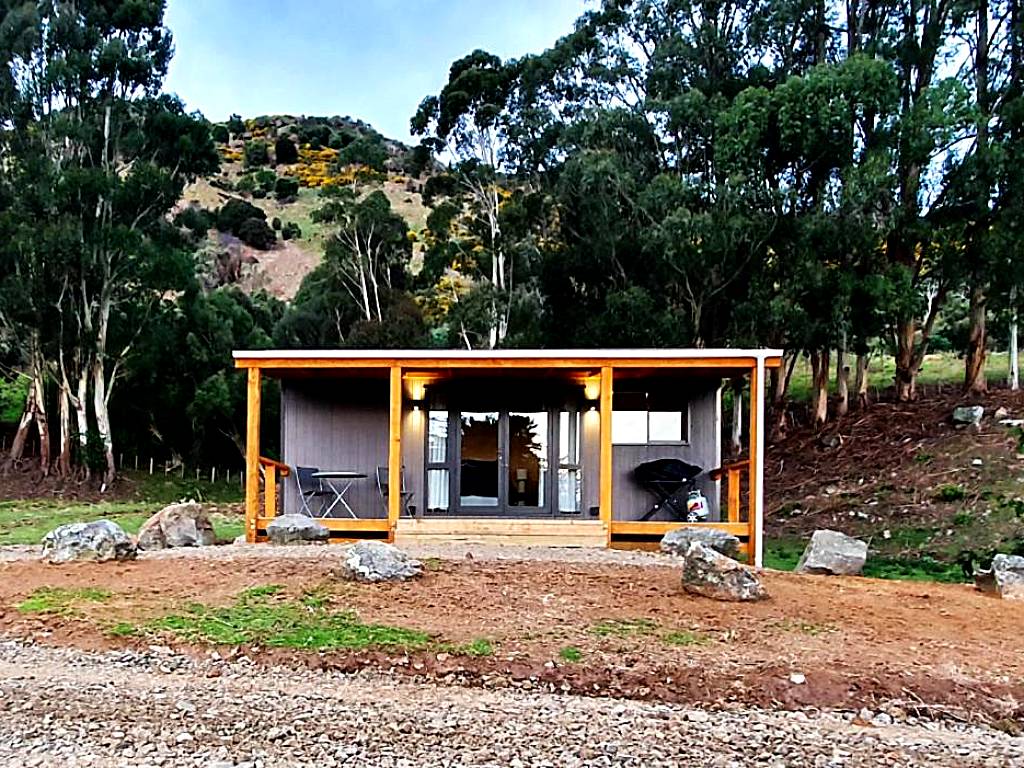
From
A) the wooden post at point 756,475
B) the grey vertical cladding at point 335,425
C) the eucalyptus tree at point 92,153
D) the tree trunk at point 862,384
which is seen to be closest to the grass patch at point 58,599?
the grey vertical cladding at point 335,425

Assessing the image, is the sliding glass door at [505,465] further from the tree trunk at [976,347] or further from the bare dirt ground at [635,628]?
the tree trunk at [976,347]

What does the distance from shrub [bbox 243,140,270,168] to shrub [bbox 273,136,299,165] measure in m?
0.72

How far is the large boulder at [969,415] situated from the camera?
14332mm

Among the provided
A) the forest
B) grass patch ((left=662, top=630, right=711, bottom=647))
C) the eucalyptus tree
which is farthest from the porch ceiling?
the eucalyptus tree

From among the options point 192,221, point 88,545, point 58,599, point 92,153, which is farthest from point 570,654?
point 192,221

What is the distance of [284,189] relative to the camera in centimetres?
4906

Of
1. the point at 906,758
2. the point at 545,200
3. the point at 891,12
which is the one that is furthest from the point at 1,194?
the point at 906,758

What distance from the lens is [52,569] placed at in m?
6.61

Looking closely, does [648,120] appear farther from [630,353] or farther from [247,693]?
[247,693]

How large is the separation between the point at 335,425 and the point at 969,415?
10777 mm

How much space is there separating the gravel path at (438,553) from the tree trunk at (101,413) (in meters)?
10.3

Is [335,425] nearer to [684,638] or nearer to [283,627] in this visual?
[283,627]

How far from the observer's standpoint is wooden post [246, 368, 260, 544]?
8812 millimetres

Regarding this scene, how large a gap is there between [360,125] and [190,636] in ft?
220
